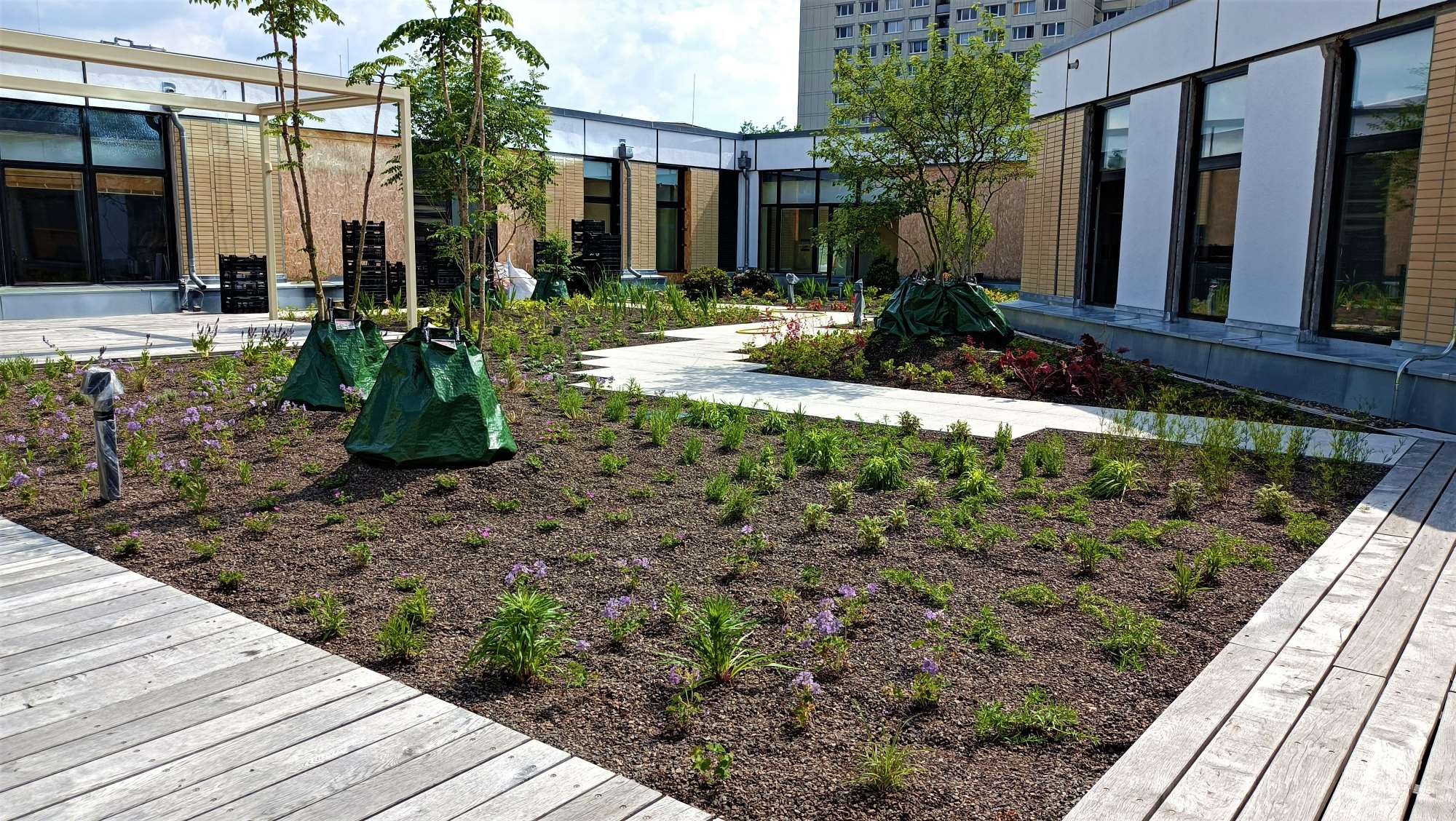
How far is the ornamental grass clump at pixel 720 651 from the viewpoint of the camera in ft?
12.2

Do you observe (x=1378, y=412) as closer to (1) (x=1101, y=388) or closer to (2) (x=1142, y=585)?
(1) (x=1101, y=388)

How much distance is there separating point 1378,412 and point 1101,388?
7.93 ft

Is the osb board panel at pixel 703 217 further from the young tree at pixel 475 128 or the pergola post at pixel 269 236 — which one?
the pergola post at pixel 269 236

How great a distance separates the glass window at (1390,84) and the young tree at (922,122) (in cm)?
368

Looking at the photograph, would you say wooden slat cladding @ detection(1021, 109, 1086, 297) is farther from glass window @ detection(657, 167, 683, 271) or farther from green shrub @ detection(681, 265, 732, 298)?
glass window @ detection(657, 167, 683, 271)

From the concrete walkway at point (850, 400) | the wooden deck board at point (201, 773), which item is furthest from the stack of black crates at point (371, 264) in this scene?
the wooden deck board at point (201, 773)

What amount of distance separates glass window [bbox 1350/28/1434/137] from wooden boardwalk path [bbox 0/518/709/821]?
1139cm

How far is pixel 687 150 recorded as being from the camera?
3042 cm

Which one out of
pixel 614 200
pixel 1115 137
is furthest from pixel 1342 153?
pixel 614 200

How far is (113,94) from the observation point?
15.1m

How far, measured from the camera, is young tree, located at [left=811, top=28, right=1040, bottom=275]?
12.8m

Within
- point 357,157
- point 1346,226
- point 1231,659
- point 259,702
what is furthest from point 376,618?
point 357,157

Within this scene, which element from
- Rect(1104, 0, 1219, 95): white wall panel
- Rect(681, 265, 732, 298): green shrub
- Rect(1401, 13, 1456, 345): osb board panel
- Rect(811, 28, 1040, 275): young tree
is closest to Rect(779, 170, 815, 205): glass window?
Rect(681, 265, 732, 298): green shrub

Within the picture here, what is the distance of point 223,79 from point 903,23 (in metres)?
90.1
